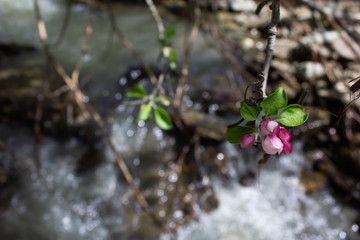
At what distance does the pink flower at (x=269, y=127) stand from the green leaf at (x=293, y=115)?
3 cm

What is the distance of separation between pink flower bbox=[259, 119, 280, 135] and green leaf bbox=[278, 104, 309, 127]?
0.03 m

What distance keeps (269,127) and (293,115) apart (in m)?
0.05

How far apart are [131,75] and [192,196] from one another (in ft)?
3.93

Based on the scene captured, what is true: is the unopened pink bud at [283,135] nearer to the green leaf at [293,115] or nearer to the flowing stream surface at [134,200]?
the green leaf at [293,115]

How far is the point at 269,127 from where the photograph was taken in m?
0.50

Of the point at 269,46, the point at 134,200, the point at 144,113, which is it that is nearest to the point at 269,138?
the point at 269,46

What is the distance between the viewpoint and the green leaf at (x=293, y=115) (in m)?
0.51

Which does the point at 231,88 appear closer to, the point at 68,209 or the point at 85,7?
the point at 68,209

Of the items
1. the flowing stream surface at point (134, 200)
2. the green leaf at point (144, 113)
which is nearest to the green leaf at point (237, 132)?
the green leaf at point (144, 113)

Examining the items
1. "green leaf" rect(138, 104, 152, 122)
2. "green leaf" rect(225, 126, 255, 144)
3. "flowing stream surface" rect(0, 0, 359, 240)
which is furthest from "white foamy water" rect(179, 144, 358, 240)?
"green leaf" rect(225, 126, 255, 144)

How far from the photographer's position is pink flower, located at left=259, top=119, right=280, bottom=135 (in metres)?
0.50

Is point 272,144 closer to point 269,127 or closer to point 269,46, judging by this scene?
point 269,127

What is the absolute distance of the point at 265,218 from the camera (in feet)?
7.02

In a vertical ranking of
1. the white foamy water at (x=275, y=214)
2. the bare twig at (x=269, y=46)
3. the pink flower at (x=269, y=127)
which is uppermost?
the bare twig at (x=269, y=46)
